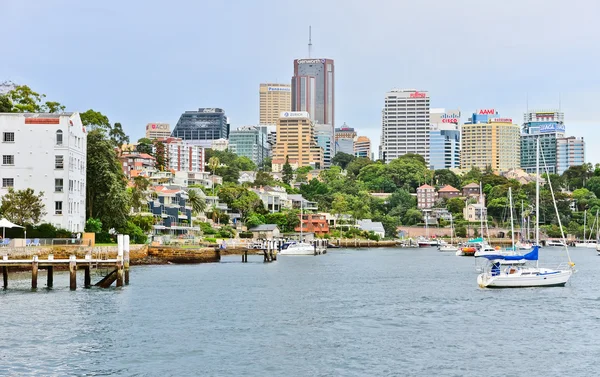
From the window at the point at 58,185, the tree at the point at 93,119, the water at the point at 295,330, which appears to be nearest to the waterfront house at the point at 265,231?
the tree at the point at 93,119

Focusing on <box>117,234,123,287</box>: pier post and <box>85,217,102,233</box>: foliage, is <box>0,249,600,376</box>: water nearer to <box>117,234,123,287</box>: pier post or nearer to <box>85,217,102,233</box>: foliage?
<box>117,234,123,287</box>: pier post

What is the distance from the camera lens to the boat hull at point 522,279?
65.8 meters

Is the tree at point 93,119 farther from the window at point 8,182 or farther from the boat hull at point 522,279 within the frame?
the boat hull at point 522,279

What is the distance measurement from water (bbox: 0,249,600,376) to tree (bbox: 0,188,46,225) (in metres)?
11.1

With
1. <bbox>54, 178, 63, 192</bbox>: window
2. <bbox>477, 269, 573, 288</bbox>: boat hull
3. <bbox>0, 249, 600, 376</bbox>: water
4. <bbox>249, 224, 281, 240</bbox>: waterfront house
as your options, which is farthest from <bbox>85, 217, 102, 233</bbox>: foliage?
<bbox>249, 224, 281, 240</bbox>: waterfront house

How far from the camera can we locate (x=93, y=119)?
109m

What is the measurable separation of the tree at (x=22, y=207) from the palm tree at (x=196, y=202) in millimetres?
73714

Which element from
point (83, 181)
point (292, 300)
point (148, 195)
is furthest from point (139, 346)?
point (148, 195)

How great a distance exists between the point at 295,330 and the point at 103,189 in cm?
5644

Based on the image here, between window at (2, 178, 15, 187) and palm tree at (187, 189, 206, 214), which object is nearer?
window at (2, 178, 15, 187)

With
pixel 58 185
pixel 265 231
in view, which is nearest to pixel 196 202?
pixel 265 231

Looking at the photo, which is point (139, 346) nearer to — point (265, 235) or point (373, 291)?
point (373, 291)

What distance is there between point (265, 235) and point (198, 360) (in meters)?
136

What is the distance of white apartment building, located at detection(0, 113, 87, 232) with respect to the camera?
8656 cm
